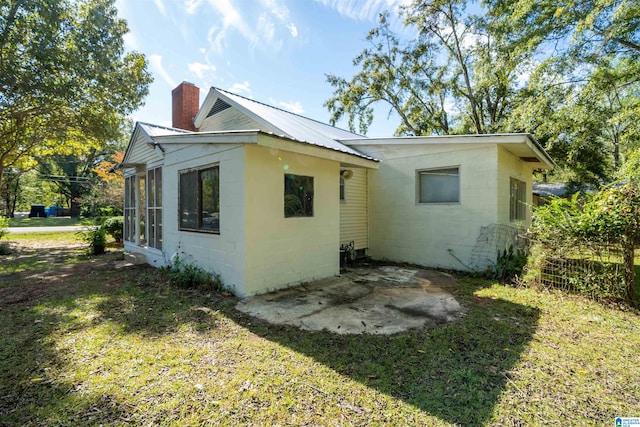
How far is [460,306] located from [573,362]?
1.83 m

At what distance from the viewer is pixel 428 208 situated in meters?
8.08

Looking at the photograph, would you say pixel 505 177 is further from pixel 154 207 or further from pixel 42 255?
pixel 42 255

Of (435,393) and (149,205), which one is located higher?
(149,205)

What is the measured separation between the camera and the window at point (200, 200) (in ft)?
18.7

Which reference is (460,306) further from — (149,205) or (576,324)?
(149,205)

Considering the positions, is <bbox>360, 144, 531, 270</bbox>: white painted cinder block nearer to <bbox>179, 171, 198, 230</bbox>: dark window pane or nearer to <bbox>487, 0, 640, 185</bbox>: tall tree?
<bbox>487, 0, 640, 185</bbox>: tall tree

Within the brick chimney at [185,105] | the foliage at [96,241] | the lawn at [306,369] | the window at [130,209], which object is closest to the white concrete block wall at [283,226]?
the lawn at [306,369]

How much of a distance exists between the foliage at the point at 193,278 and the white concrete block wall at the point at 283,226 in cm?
94

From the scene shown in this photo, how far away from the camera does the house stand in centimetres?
527

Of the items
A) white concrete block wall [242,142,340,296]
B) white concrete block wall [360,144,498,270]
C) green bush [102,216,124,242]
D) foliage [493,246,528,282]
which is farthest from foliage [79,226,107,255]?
foliage [493,246,528,282]

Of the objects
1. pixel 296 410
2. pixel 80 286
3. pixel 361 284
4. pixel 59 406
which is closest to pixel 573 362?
pixel 296 410

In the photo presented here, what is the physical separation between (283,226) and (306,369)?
10.2 feet

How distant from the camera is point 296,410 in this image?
2354 mm

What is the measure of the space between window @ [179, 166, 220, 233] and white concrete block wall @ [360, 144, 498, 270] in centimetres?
510
